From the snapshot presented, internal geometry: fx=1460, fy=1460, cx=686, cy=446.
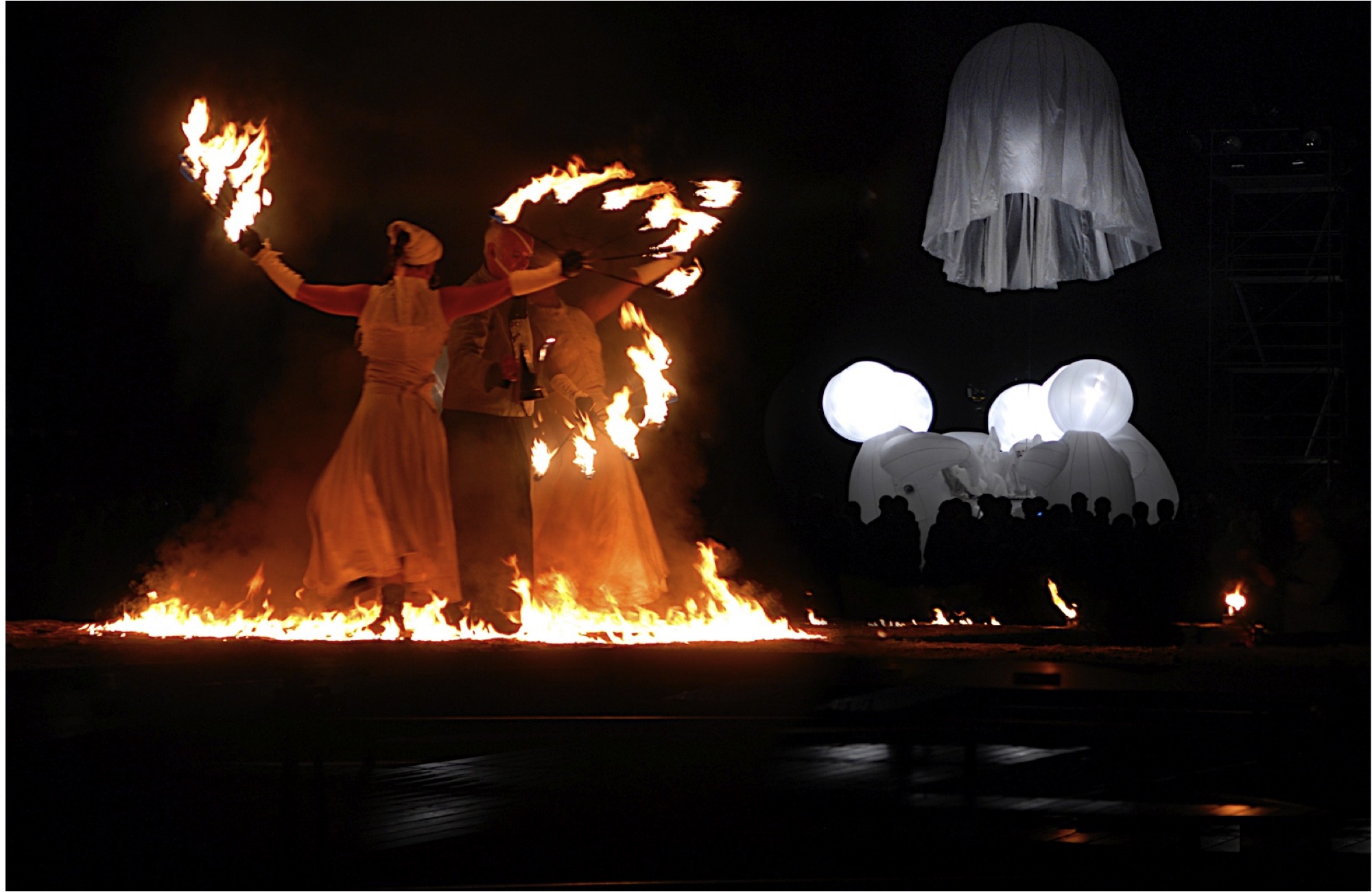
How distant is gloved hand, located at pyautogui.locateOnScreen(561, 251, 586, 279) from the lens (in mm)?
7137

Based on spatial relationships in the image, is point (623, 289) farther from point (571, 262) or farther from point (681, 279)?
point (571, 262)

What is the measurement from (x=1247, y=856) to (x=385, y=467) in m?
4.26

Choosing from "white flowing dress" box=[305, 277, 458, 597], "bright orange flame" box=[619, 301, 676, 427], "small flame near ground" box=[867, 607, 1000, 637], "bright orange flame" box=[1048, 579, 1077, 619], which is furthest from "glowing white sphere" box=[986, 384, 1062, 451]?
"white flowing dress" box=[305, 277, 458, 597]

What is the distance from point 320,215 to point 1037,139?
13.2 feet

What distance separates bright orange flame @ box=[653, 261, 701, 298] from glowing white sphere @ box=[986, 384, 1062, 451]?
3.29m

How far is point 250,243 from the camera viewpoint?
23.9 ft

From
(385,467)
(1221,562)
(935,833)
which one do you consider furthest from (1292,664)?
(385,467)

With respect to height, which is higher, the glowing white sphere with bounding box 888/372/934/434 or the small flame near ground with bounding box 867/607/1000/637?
the glowing white sphere with bounding box 888/372/934/434

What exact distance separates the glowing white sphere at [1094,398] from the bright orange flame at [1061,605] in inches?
68.9

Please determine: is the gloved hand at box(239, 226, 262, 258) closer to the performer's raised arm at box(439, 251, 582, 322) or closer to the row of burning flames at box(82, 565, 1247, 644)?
the performer's raised arm at box(439, 251, 582, 322)

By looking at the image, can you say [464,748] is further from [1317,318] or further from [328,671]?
[1317,318]

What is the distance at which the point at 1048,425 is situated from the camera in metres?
10.2

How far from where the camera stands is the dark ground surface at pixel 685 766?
14.3ft

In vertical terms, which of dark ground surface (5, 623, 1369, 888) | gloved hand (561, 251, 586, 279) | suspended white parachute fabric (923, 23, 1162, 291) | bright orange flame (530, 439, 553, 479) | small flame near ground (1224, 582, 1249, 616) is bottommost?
dark ground surface (5, 623, 1369, 888)
